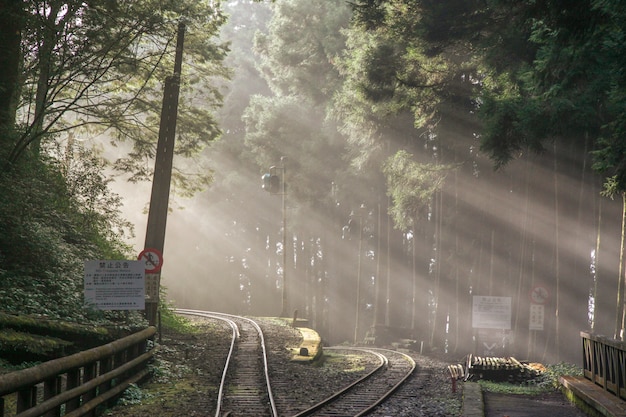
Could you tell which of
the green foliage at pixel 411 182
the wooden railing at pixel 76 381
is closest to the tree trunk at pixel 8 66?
the wooden railing at pixel 76 381

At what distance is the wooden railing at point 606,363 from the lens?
35.8 feet

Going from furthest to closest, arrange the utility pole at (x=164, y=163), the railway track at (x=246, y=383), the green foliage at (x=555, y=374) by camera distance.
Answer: the utility pole at (x=164, y=163) → the green foliage at (x=555, y=374) → the railway track at (x=246, y=383)

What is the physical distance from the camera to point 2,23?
625 inches

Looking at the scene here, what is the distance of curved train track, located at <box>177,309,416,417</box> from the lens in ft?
40.1

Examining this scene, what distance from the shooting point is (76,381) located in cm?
881

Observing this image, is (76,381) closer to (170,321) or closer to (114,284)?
(114,284)

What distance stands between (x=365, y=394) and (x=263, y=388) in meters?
2.07

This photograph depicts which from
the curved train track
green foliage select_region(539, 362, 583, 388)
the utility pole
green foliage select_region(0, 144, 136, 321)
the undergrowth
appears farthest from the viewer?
the utility pole

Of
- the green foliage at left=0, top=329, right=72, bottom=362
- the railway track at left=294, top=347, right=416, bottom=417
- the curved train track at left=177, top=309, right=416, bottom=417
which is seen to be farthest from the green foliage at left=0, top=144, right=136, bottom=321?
the railway track at left=294, top=347, right=416, bottom=417

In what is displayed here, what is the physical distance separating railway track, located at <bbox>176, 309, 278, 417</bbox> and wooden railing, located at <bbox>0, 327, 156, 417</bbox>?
1.57 meters

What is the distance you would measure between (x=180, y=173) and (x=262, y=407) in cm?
1627

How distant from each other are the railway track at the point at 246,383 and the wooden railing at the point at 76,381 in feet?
5.14

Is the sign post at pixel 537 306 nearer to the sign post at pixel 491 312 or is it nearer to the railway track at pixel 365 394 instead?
the sign post at pixel 491 312

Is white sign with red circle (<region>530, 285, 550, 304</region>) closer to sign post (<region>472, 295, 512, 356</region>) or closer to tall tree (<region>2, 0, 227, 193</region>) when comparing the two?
sign post (<region>472, 295, 512, 356</region>)
